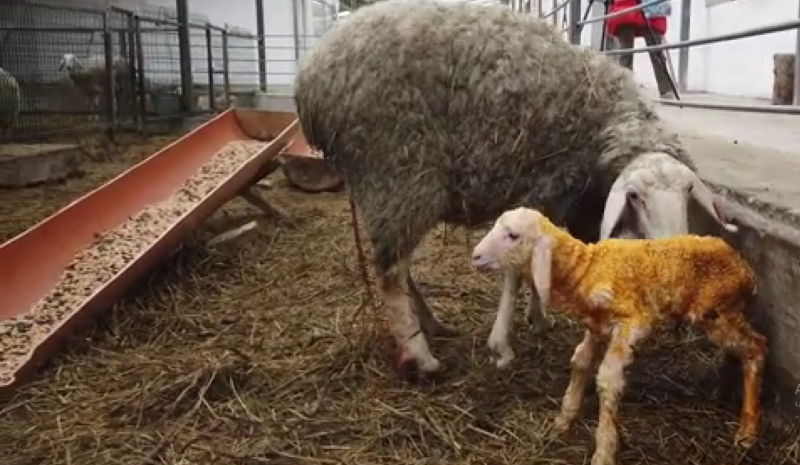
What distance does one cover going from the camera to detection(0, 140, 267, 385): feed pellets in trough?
10.1ft

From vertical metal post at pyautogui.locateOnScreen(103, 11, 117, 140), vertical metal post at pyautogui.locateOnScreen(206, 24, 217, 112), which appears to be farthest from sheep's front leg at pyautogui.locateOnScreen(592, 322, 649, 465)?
vertical metal post at pyautogui.locateOnScreen(206, 24, 217, 112)

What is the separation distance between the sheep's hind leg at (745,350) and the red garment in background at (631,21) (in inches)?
178

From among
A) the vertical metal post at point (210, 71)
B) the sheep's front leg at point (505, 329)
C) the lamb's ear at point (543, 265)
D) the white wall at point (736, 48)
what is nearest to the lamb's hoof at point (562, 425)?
the lamb's ear at point (543, 265)

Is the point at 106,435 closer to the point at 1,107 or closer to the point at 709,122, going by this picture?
the point at 709,122

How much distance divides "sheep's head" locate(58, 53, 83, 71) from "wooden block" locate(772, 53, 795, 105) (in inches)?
305

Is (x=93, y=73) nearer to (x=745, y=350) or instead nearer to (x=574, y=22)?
(x=574, y=22)

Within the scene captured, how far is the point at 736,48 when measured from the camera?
26.4ft

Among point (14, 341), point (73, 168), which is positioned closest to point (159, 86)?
point (73, 168)

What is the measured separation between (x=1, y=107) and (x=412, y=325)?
21.4ft

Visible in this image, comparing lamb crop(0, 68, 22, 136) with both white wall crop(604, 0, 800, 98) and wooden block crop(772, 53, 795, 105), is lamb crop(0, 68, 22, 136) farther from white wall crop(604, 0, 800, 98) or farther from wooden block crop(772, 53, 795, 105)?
wooden block crop(772, 53, 795, 105)

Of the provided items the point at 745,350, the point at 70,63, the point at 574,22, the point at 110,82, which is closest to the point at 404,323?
the point at 745,350

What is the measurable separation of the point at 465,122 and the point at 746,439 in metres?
Result: 1.21

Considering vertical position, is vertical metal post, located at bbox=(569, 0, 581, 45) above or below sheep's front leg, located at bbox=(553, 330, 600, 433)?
above

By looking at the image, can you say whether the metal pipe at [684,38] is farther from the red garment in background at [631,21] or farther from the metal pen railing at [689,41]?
the red garment in background at [631,21]
